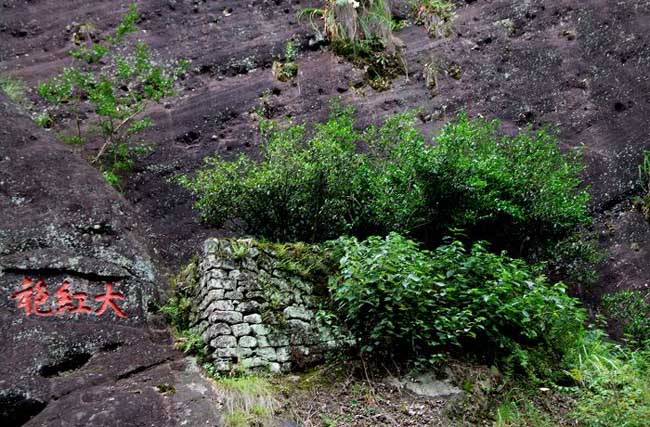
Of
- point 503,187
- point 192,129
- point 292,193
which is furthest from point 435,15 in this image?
point 292,193

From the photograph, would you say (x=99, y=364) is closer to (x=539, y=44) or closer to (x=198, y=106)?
(x=198, y=106)

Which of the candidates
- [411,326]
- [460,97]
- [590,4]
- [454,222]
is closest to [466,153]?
[454,222]

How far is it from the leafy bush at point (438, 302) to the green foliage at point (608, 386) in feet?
1.19

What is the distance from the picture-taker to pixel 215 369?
5.41m

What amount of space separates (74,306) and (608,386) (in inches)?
178

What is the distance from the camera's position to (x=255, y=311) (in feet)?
18.9

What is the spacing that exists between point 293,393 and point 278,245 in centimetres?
147

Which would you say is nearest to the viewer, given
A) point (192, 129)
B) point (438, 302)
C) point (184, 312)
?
point (438, 302)

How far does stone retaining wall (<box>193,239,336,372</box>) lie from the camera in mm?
5566

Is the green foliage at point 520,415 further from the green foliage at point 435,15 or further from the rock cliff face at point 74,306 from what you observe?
the green foliage at point 435,15

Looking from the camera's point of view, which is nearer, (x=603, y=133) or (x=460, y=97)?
(x=603, y=133)

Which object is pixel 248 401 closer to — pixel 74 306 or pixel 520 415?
pixel 74 306

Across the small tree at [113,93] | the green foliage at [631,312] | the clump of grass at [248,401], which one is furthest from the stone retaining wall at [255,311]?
the green foliage at [631,312]

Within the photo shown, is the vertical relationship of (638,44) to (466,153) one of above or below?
above
